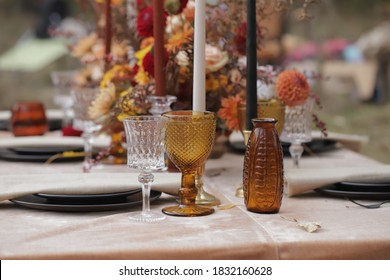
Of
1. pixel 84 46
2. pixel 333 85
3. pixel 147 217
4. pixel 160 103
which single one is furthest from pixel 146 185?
pixel 333 85

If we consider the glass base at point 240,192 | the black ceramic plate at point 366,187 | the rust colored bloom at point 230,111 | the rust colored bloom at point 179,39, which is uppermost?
the rust colored bloom at point 179,39

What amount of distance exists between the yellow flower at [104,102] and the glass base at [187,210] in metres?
0.56

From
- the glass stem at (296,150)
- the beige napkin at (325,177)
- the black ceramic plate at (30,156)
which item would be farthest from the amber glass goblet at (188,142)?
the black ceramic plate at (30,156)

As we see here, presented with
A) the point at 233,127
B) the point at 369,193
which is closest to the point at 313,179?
the point at 369,193

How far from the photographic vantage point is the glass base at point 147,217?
1253mm

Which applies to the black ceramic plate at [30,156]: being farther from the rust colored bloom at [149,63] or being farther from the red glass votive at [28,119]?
the rust colored bloom at [149,63]

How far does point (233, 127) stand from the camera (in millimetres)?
1655

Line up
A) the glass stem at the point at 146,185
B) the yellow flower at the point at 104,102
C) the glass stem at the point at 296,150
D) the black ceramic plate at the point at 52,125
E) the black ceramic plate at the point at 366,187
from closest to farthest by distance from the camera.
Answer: the glass stem at the point at 146,185 → the black ceramic plate at the point at 366,187 → the glass stem at the point at 296,150 → the yellow flower at the point at 104,102 → the black ceramic plate at the point at 52,125

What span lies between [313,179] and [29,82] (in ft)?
26.1

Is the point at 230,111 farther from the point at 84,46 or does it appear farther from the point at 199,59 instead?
the point at 84,46

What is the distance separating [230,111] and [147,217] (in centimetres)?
45

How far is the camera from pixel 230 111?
164 centimetres

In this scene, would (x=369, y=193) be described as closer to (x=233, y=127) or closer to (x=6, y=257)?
(x=233, y=127)

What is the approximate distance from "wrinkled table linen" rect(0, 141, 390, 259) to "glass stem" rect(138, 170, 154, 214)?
5 cm
